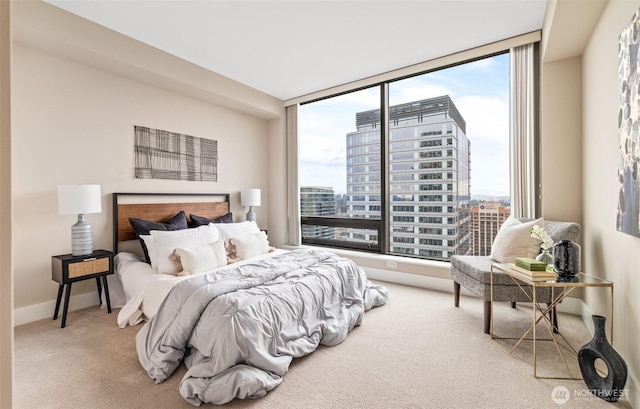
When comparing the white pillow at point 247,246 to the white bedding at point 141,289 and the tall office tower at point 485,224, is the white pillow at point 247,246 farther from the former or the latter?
the tall office tower at point 485,224

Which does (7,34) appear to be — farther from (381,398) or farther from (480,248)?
(480,248)

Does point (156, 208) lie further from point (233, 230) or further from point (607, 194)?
point (607, 194)

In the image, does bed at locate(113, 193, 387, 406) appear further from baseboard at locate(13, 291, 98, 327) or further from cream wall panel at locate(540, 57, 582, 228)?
cream wall panel at locate(540, 57, 582, 228)

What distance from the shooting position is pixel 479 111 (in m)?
3.71

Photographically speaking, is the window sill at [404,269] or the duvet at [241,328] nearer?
the duvet at [241,328]

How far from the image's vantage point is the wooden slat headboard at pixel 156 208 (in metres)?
3.49

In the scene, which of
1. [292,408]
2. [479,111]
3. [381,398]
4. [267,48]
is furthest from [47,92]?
[479,111]

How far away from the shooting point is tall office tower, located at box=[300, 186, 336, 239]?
5098 mm

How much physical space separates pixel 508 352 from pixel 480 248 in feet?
5.19

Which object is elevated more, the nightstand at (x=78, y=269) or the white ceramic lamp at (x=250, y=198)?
the white ceramic lamp at (x=250, y=198)

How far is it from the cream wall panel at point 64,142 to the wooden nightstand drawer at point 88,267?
470 mm

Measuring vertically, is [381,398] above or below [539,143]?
below

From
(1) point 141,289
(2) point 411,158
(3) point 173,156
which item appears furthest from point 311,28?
(1) point 141,289

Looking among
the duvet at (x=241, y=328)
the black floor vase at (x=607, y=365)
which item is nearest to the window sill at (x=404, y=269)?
the duvet at (x=241, y=328)
